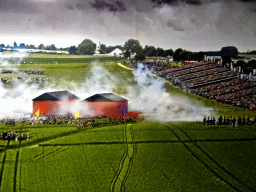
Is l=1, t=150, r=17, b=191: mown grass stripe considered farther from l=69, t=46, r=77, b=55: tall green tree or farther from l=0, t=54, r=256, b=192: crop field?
l=69, t=46, r=77, b=55: tall green tree

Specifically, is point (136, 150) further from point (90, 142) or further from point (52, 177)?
point (52, 177)

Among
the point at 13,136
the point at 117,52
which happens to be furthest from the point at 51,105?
the point at 117,52

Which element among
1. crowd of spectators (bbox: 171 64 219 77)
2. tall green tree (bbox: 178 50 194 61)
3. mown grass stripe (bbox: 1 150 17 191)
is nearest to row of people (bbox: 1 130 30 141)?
mown grass stripe (bbox: 1 150 17 191)

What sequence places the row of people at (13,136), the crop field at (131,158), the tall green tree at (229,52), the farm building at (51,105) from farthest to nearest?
the tall green tree at (229,52), the farm building at (51,105), the row of people at (13,136), the crop field at (131,158)

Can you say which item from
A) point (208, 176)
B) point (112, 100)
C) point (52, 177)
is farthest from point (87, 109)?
point (208, 176)

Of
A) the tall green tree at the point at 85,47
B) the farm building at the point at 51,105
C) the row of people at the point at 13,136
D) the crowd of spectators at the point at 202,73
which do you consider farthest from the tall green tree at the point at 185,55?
the row of people at the point at 13,136

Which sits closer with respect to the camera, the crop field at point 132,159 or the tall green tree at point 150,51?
the crop field at point 132,159

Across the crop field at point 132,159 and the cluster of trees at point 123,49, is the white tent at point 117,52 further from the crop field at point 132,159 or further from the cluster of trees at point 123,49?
the crop field at point 132,159
